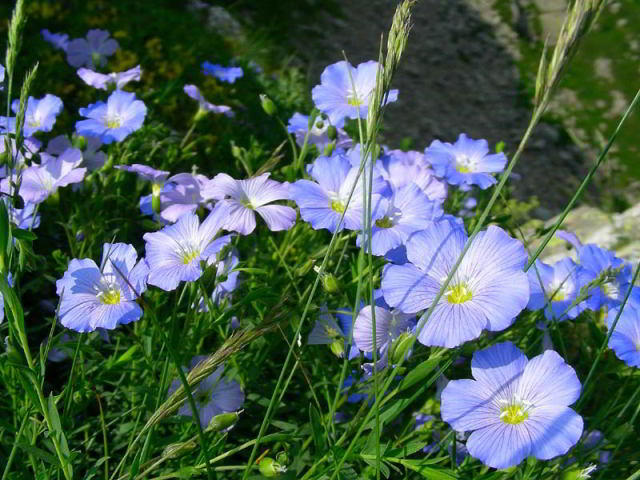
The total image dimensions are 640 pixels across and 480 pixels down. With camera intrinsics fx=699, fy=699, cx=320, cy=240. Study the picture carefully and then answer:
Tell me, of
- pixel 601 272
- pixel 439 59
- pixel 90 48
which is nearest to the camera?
pixel 601 272

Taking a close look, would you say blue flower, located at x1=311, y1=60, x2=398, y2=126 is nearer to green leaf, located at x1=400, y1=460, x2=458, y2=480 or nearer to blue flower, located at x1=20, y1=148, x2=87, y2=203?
blue flower, located at x1=20, y1=148, x2=87, y2=203

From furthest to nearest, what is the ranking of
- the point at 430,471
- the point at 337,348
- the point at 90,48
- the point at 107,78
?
the point at 90,48 < the point at 107,78 < the point at 337,348 < the point at 430,471

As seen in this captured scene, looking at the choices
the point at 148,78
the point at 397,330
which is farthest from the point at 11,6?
the point at 397,330

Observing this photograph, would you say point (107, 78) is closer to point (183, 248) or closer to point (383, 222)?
point (183, 248)

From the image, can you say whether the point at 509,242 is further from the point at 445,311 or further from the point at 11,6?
the point at 11,6

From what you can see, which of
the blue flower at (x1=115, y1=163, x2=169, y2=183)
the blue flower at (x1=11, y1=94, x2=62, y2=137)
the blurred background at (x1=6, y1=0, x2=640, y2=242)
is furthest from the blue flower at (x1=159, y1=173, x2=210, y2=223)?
the blurred background at (x1=6, y1=0, x2=640, y2=242)

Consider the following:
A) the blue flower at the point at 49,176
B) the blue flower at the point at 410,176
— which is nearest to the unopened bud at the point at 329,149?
the blue flower at the point at 410,176

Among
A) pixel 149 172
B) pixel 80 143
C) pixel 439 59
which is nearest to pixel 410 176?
pixel 149 172
